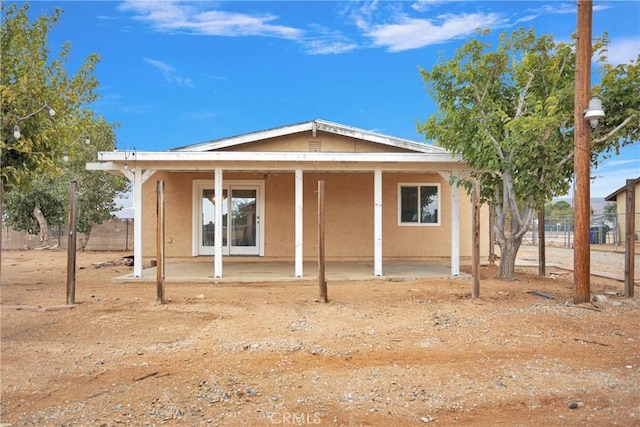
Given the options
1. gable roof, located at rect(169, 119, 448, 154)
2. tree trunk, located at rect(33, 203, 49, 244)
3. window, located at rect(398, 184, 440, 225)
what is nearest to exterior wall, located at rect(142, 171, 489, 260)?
window, located at rect(398, 184, 440, 225)

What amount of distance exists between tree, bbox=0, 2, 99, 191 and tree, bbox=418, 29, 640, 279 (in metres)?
7.82

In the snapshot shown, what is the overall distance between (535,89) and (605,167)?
7.38 ft

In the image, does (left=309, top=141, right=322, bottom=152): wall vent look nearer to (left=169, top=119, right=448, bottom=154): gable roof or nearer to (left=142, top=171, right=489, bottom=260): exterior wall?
(left=169, top=119, right=448, bottom=154): gable roof

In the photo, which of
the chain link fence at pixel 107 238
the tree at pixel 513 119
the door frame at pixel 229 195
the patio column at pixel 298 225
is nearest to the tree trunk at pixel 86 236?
the chain link fence at pixel 107 238

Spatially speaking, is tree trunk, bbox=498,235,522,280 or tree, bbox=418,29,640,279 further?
tree trunk, bbox=498,235,522,280

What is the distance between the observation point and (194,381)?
379cm

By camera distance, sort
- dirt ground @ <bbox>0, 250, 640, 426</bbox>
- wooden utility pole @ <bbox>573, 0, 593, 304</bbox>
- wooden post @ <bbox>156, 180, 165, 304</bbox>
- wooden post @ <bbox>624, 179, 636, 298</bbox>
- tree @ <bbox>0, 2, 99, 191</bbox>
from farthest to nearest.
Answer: wooden post @ <bbox>624, 179, 636, 298</bbox> → tree @ <bbox>0, 2, 99, 191</bbox> → wooden post @ <bbox>156, 180, 165, 304</bbox> → wooden utility pole @ <bbox>573, 0, 593, 304</bbox> → dirt ground @ <bbox>0, 250, 640, 426</bbox>

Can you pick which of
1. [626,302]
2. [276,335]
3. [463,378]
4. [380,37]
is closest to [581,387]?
[463,378]

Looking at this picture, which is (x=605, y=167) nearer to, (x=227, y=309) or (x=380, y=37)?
(x=380, y=37)

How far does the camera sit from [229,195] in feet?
41.2

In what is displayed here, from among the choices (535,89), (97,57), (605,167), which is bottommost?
(605,167)

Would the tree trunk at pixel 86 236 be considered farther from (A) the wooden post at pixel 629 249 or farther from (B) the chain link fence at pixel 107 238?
(A) the wooden post at pixel 629 249

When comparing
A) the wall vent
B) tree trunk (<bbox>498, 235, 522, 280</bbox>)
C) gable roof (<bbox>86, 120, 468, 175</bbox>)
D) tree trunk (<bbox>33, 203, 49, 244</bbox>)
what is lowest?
tree trunk (<bbox>498, 235, 522, 280</bbox>)

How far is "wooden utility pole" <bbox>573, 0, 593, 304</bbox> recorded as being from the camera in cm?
666
